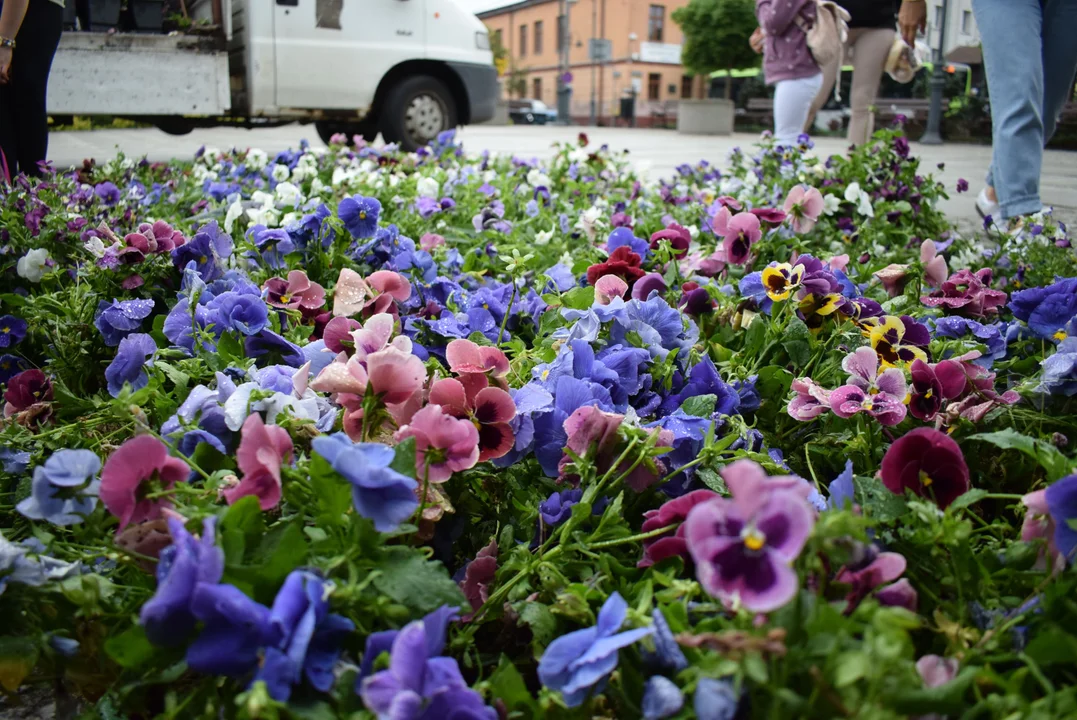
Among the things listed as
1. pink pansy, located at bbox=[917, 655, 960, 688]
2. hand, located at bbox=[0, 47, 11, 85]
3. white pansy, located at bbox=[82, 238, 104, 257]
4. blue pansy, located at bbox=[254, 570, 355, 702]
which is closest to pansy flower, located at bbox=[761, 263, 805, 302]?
pink pansy, located at bbox=[917, 655, 960, 688]

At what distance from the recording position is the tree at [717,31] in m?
28.9

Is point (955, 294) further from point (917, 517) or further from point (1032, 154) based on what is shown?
point (1032, 154)

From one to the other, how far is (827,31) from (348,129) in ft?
18.1

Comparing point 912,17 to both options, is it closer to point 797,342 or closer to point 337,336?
point 797,342

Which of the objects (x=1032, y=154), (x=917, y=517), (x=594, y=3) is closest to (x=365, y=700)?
(x=917, y=517)

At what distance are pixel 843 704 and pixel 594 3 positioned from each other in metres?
50.8

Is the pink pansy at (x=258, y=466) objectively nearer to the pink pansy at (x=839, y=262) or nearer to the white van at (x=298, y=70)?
the pink pansy at (x=839, y=262)

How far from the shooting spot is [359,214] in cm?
207

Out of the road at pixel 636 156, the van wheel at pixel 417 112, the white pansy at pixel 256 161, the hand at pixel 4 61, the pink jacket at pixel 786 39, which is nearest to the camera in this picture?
the hand at pixel 4 61

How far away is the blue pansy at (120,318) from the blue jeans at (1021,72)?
3.05 m

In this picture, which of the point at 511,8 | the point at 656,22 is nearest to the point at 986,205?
the point at 656,22

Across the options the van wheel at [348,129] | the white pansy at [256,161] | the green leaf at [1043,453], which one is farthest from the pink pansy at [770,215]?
the van wheel at [348,129]

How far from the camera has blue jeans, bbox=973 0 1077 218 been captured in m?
3.14

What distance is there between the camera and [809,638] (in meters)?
0.69
